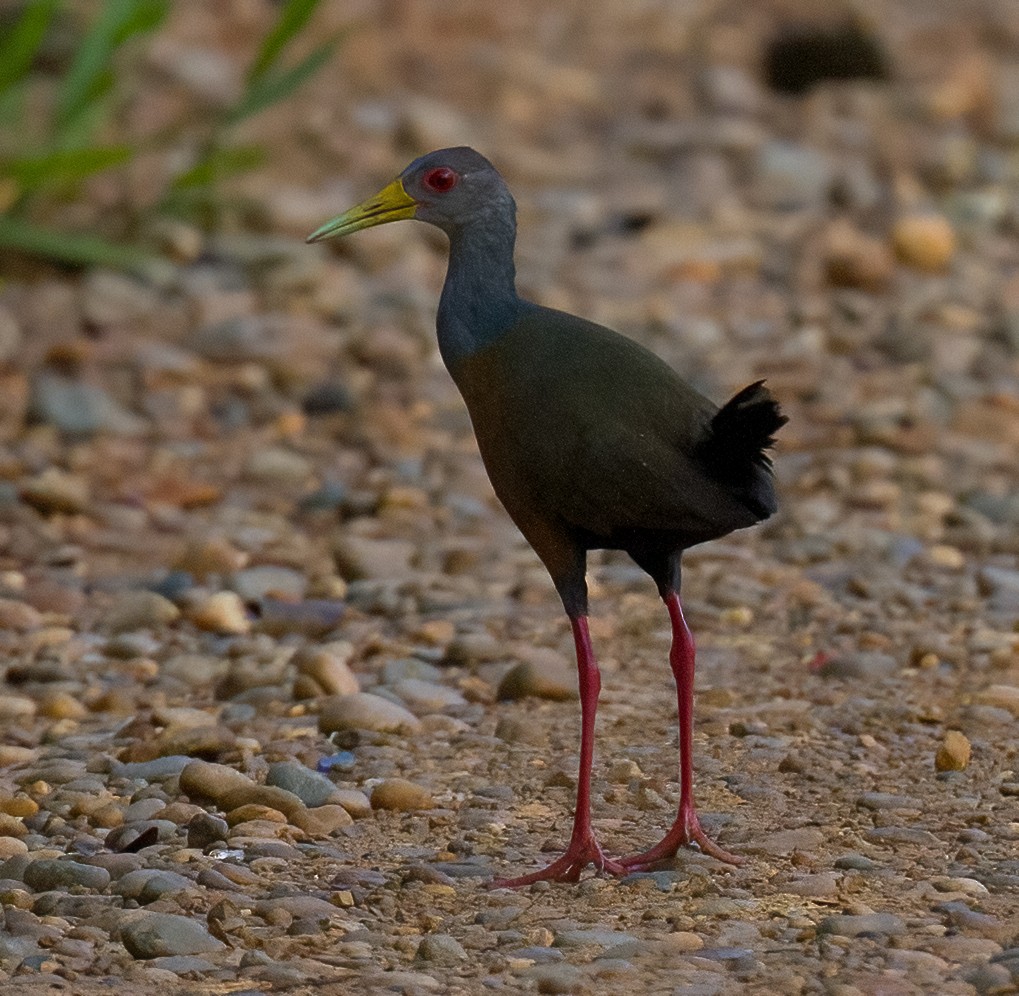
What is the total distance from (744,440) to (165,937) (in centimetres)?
150

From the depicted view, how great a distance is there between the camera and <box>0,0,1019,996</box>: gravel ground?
148 inches

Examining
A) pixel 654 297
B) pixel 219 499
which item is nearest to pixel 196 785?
pixel 219 499

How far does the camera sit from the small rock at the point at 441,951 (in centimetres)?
357

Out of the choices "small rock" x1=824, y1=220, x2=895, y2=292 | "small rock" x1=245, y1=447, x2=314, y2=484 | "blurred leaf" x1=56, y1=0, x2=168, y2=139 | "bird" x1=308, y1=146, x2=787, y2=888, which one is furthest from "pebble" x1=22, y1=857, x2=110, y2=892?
"small rock" x1=824, y1=220, x2=895, y2=292

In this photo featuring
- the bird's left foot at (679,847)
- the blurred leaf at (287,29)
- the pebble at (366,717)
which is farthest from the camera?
the blurred leaf at (287,29)

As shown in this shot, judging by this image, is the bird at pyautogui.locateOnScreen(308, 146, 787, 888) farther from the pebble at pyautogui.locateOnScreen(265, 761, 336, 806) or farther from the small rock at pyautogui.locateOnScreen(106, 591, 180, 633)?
the small rock at pyautogui.locateOnScreen(106, 591, 180, 633)

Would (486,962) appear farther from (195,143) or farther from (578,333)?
(195,143)

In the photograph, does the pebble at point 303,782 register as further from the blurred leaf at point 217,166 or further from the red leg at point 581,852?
the blurred leaf at point 217,166

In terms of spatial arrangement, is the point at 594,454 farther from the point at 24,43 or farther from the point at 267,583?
the point at 24,43

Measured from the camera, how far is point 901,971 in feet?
11.3

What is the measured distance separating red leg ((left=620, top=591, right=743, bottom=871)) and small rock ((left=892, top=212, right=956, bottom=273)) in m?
5.11

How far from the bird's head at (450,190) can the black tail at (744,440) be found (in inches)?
30.0

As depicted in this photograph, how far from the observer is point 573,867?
3.97 m

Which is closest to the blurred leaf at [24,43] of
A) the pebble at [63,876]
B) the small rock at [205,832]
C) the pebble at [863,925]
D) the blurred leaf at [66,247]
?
the blurred leaf at [66,247]
